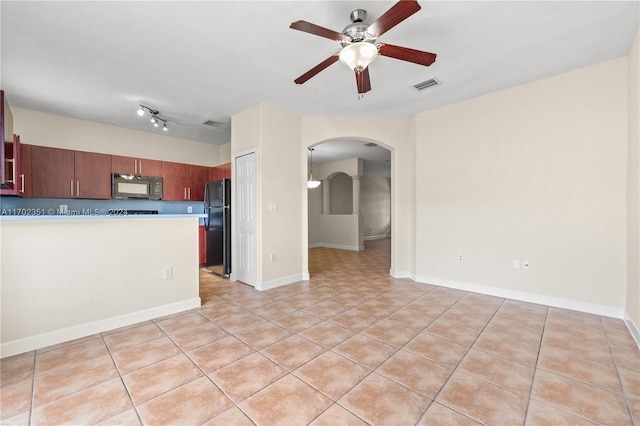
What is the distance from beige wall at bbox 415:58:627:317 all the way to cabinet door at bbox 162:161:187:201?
4.53 m

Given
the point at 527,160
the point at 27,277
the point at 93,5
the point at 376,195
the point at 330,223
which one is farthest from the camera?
the point at 376,195

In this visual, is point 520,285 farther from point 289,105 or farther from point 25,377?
point 25,377

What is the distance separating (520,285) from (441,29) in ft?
10.1

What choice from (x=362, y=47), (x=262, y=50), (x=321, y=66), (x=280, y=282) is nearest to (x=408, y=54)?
(x=362, y=47)

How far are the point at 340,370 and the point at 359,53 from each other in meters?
2.31

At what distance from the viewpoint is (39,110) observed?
416cm

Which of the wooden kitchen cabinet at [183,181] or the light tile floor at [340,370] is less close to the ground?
the wooden kitchen cabinet at [183,181]

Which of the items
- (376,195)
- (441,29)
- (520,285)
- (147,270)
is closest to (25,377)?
(147,270)

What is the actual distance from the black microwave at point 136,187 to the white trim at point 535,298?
5045 mm

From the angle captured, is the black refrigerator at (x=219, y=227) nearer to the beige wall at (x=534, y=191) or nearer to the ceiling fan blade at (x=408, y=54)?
the beige wall at (x=534, y=191)

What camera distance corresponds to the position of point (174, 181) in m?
5.43

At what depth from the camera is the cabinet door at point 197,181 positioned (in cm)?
565

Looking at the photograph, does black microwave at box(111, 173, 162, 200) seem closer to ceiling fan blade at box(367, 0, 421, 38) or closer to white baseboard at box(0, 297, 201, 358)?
white baseboard at box(0, 297, 201, 358)

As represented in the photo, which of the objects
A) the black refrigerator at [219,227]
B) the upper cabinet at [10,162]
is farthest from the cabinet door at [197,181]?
the upper cabinet at [10,162]
